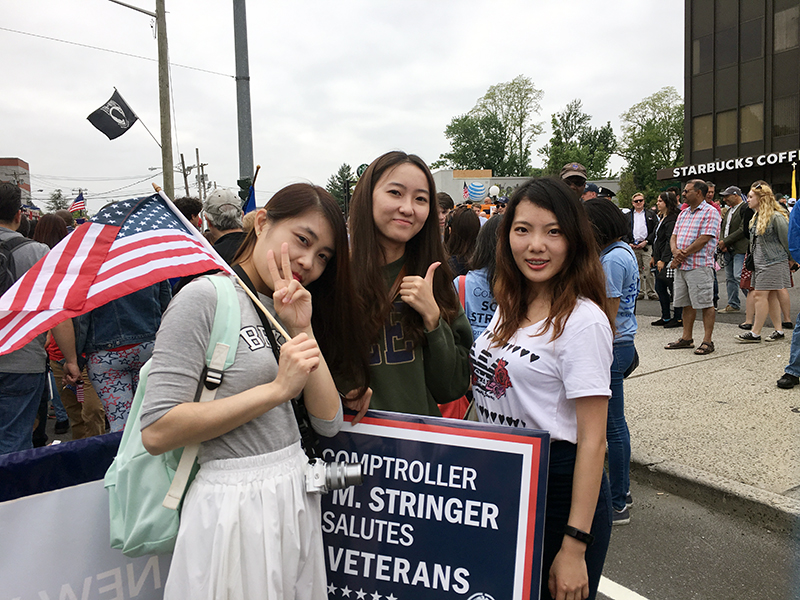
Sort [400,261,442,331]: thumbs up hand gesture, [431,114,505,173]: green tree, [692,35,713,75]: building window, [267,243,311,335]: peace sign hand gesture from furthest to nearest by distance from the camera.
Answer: [431,114,505,173]: green tree < [692,35,713,75]: building window < [400,261,442,331]: thumbs up hand gesture < [267,243,311,335]: peace sign hand gesture

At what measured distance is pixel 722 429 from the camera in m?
4.71

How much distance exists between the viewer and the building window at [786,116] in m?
29.5

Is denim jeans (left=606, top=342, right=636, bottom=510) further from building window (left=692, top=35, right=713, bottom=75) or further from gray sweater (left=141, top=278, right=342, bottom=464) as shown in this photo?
building window (left=692, top=35, right=713, bottom=75)

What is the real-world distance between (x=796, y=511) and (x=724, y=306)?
893 centimetres

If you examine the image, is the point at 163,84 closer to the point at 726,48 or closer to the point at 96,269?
the point at 96,269

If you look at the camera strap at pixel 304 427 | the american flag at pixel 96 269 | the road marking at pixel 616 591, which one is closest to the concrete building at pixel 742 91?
the road marking at pixel 616 591

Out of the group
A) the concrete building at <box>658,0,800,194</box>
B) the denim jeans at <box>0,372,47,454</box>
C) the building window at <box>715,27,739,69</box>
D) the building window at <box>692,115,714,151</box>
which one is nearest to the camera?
the denim jeans at <box>0,372,47,454</box>

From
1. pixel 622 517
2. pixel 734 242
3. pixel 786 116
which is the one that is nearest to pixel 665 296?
pixel 734 242

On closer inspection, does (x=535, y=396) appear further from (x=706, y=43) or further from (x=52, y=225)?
(x=706, y=43)

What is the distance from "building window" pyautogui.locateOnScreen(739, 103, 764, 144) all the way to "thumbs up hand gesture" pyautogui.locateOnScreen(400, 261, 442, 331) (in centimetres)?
3623

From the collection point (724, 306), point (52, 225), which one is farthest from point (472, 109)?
point (52, 225)

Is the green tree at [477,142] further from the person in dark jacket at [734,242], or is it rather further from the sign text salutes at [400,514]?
the sign text salutes at [400,514]

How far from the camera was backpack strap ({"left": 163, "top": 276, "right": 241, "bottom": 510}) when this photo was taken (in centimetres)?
151

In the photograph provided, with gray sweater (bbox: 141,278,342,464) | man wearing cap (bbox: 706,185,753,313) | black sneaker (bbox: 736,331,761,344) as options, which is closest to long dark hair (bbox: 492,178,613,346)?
gray sweater (bbox: 141,278,342,464)
